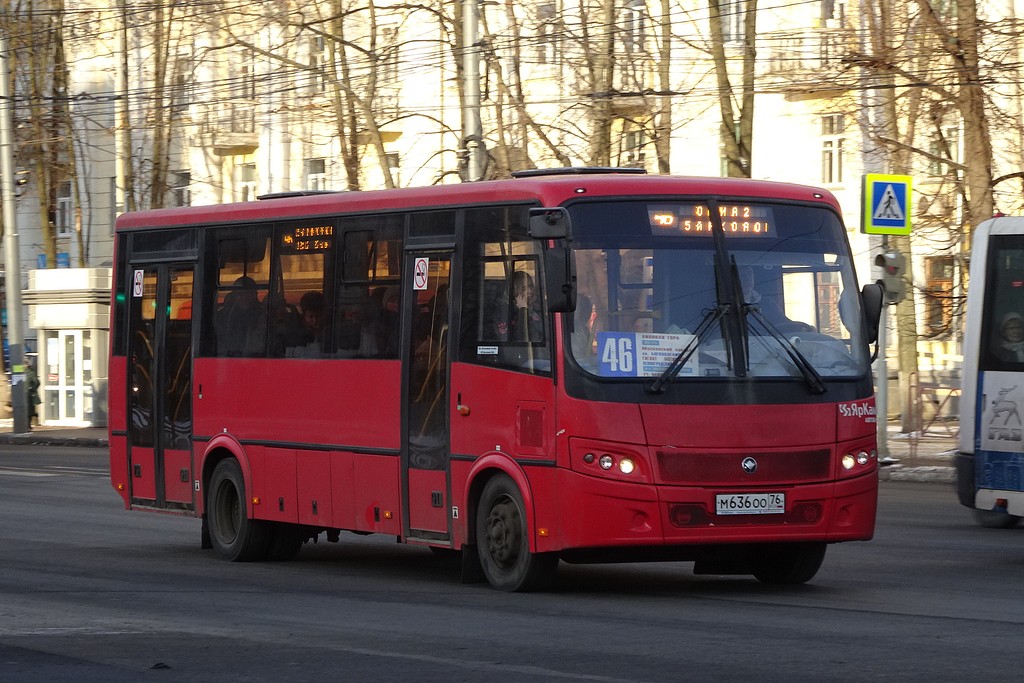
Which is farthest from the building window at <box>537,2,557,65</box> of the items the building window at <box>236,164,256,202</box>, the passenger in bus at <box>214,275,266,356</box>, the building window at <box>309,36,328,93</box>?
the passenger in bus at <box>214,275,266,356</box>

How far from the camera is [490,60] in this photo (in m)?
34.2

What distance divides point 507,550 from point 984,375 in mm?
4731

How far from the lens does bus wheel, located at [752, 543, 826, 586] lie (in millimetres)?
12344

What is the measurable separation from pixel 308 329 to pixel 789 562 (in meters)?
4.08

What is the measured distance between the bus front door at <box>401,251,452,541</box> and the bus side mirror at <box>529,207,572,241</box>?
54.0 inches

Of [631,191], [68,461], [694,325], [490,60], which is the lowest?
[68,461]

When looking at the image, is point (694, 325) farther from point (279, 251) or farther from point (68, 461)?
point (68, 461)

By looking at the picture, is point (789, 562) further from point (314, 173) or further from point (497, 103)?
point (314, 173)

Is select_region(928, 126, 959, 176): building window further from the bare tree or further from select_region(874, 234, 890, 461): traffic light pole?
select_region(874, 234, 890, 461): traffic light pole

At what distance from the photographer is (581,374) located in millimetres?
11453

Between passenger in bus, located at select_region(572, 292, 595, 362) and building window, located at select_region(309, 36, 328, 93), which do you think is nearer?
passenger in bus, located at select_region(572, 292, 595, 362)

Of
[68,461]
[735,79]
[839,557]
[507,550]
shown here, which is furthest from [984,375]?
[735,79]

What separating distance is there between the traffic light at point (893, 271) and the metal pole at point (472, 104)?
5781 millimetres

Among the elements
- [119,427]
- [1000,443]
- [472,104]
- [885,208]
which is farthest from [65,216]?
[1000,443]
